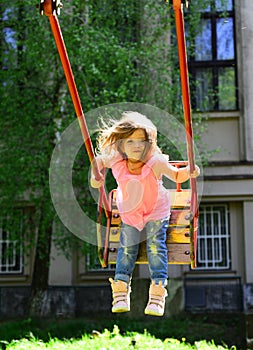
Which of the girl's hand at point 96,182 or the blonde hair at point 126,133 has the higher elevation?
the blonde hair at point 126,133

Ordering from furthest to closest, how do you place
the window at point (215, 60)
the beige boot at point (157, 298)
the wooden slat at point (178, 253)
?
the window at point (215, 60) < the wooden slat at point (178, 253) < the beige boot at point (157, 298)

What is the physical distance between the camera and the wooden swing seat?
4.70 m

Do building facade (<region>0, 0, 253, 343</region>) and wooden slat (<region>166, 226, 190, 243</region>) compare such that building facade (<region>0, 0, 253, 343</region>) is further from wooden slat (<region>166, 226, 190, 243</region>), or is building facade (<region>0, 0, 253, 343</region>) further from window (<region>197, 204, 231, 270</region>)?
wooden slat (<region>166, 226, 190, 243</region>)

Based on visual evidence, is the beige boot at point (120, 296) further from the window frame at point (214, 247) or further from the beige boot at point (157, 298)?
the window frame at point (214, 247)

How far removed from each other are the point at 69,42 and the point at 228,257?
7.43m

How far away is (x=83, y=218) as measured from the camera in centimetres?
1354

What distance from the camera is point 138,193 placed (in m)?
4.52

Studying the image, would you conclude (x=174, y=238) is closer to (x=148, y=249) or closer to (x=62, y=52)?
(x=148, y=249)

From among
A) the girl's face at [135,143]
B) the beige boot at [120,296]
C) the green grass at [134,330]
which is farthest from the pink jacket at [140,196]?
the green grass at [134,330]

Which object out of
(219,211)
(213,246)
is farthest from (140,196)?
(219,211)

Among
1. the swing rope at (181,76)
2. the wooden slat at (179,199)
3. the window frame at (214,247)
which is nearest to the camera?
the swing rope at (181,76)

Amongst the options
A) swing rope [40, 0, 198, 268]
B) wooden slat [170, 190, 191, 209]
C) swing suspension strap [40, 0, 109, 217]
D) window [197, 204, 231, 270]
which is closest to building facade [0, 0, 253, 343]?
window [197, 204, 231, 270]

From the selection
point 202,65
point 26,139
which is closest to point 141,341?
point 26,139

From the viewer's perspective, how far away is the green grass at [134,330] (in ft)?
35.1
